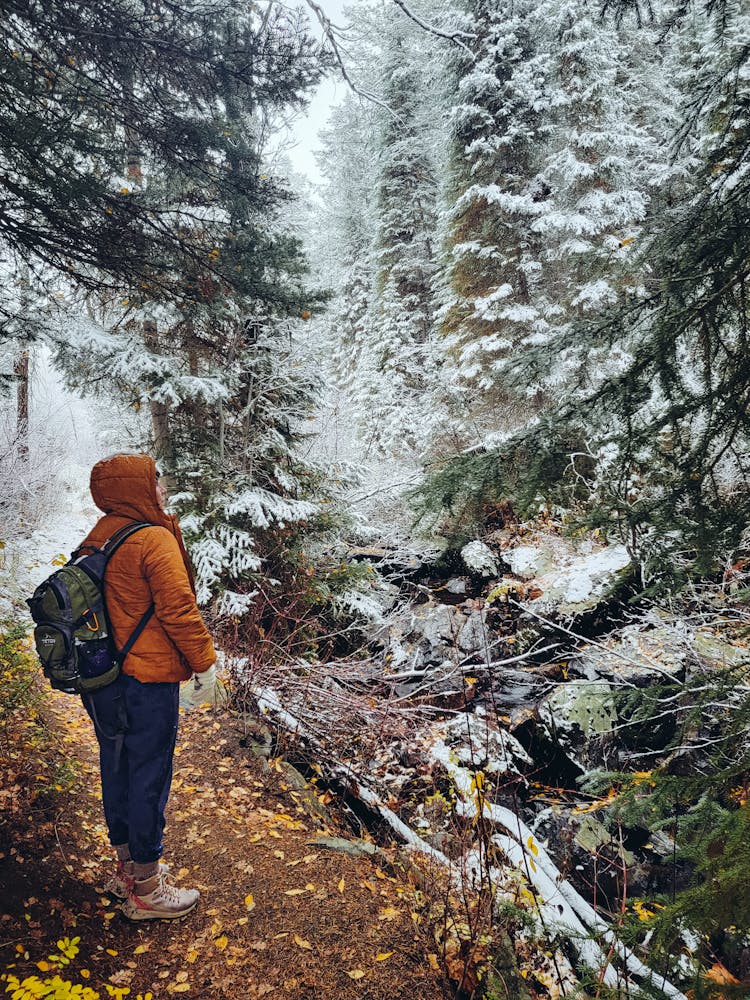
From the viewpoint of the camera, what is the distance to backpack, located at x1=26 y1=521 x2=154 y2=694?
8.16ft

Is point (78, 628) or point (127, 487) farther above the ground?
point (127, 487)

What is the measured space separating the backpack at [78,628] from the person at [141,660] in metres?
0.04

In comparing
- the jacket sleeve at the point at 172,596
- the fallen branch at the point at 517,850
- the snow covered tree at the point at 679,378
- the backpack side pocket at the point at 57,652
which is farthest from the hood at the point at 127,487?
the fallen branch at the point at 517,850

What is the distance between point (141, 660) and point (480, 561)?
8007 mm

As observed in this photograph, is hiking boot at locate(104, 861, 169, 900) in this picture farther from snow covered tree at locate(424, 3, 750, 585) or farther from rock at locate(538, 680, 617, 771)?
rock at locate(538, 680, 617, 771)

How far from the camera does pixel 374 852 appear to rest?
13.1ft

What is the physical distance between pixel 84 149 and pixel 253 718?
540cm

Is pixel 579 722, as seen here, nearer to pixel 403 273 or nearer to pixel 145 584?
pixel 145 584

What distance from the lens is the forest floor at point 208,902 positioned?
103 inches

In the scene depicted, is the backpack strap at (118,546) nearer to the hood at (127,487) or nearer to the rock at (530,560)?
the hood at (127,487)

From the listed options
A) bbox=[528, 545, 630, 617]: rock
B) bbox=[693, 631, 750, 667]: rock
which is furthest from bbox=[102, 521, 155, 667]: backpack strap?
bbox=[528, 545, 630, 617]: rock

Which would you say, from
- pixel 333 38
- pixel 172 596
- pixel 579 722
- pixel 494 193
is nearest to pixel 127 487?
pixel 172 596

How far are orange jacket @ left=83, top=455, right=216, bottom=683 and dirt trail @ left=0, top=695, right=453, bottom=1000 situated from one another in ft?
4.66

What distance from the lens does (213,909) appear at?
317cm
